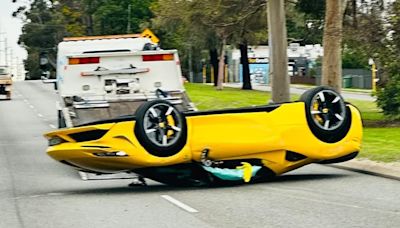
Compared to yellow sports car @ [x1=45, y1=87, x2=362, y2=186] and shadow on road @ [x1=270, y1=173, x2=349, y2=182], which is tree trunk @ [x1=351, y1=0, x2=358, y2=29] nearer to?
shadow on road @ [x1=270, y1=173, x2=349, y2=182]

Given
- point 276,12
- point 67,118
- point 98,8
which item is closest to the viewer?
point 67,118

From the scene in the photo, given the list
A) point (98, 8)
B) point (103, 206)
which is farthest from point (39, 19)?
point (103, 206)

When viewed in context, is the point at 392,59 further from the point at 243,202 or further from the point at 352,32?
the point at 243,202

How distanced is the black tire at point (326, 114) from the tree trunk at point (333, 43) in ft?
35.8

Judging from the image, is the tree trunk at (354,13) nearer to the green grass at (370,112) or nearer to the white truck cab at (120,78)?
the green grass at (370,112)

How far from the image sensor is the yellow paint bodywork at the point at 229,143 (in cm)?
1413

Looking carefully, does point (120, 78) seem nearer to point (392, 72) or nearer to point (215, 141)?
point (215, 141)

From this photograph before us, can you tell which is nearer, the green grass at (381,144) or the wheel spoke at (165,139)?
the wheel spoke at (165,139)

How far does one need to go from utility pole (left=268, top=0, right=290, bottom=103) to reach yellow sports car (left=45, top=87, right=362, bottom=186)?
15.0 metres

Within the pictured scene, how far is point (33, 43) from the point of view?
10744cm

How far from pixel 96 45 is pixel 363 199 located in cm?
1227

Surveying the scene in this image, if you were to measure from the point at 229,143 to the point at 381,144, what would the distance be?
7051 millimetres

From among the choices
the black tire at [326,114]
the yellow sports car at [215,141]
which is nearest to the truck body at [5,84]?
the yellow sports car at [215,141]

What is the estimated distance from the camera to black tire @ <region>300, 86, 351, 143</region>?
15.1m
